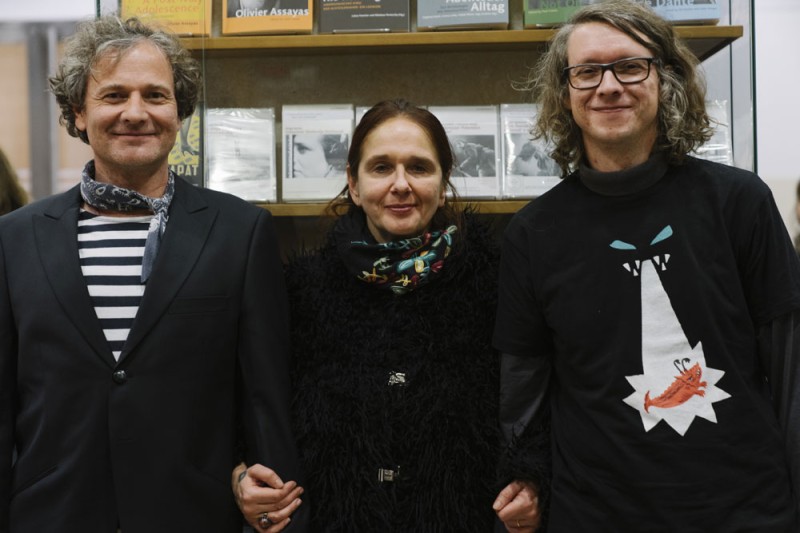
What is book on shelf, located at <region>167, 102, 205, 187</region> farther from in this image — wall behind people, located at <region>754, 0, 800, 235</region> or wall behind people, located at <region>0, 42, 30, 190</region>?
wall behind people, located at <region>754, 0, 800, 235</region>

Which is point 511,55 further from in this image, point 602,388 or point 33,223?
point 33,223

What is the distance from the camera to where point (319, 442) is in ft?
5.76

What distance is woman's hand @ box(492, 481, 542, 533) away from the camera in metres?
1.66

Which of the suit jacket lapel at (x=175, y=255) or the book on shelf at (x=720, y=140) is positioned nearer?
the suit jacket lapel at (x=175, y=255)

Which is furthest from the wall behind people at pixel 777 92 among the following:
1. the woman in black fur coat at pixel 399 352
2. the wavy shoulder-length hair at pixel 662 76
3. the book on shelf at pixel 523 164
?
the woman in black fur coat at pixel 399 352

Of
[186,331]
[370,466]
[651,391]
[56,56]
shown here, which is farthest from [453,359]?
[56,56]

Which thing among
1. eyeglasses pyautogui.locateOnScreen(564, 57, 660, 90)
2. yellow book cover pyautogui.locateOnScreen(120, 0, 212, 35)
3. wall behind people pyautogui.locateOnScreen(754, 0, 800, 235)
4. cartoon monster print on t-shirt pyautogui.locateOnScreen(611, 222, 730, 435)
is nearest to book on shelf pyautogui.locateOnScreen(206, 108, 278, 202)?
yellow book cover pyautogui.locateOnScreen(120, 0, 212, 35)

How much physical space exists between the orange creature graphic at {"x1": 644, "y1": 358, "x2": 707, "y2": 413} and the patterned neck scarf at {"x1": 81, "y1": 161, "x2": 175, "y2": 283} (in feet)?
3.70

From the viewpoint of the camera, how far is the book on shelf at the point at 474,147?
2.29 m

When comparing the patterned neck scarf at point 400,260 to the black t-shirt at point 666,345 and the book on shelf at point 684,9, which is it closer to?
the black t-shirt at point 666,345

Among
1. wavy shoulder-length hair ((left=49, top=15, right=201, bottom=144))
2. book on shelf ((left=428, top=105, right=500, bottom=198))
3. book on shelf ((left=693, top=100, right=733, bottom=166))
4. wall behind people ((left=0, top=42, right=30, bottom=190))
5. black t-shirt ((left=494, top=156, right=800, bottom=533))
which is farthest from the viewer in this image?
wall behind people ((left=0, top=42, right=30, bottom=190))

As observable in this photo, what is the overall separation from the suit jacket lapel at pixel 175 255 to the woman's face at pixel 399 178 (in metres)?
0.39

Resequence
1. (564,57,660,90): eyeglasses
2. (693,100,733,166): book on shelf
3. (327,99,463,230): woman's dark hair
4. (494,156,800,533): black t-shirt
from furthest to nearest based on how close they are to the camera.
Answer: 1. (693,100,733,166): book on shelf
2. (327,99,463,230): woman's dark hair
3. (564,57,660,90): eyeglasses
4. (494,156,800,533): black t-shirt

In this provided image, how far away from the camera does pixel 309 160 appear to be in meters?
2.33
